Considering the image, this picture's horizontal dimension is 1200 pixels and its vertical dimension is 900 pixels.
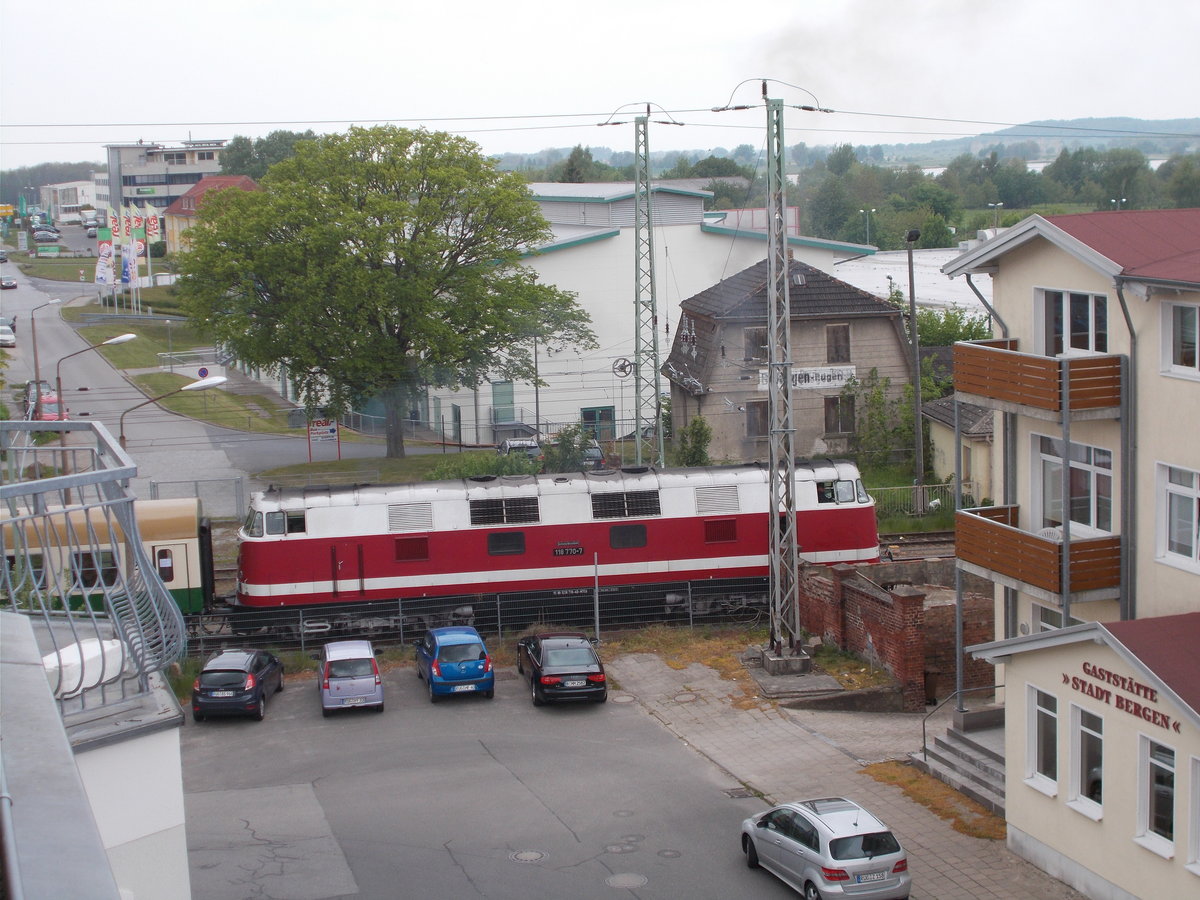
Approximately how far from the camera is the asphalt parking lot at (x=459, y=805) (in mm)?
15258

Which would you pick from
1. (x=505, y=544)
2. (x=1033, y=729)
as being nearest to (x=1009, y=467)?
(x=1033, y=729)

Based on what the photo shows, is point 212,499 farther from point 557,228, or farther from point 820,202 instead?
point 820,202

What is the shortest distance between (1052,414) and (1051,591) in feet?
7.97

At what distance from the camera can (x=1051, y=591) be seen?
1652cm

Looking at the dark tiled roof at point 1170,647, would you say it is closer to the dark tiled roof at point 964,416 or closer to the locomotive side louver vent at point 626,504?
the locomotive side louver vent at point 626,504

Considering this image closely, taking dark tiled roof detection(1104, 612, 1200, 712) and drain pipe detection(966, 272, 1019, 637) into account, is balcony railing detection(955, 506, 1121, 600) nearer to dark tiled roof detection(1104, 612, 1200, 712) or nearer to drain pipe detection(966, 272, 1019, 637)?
drain pipe detection(966, 272, 1019, 637)

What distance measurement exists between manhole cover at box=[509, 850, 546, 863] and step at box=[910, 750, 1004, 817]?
641 centimetres

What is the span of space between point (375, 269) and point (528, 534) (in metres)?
19.6

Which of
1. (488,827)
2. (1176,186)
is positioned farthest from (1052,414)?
(1176,186)

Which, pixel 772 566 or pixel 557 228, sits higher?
pixel 557 228

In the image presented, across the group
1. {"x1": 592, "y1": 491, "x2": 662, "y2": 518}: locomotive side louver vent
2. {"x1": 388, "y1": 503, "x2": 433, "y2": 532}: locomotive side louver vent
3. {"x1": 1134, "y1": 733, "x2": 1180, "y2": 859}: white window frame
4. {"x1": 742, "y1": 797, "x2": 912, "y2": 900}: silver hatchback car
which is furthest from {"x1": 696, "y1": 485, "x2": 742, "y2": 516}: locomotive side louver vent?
{"x1": 1134, "y1": 733, "x2": 1180, "y2": 859}: white window frame

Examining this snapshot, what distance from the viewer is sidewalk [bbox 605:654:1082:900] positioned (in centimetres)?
1510

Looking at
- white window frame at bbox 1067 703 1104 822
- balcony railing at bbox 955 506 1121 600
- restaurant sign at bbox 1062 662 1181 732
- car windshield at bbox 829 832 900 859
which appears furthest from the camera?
balcony railing at bbox 955 506 1121 600

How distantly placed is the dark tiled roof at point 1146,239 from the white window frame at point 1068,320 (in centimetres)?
78
